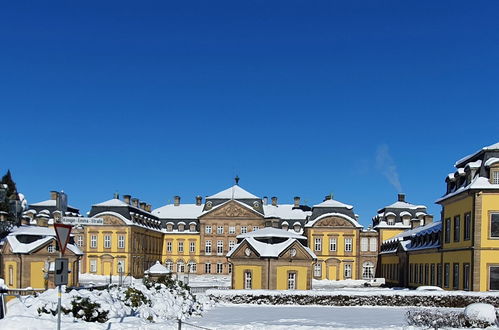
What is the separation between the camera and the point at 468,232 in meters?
30.7

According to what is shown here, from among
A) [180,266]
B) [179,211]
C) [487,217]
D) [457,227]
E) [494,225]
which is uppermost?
[487,217]

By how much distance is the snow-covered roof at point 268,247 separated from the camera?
35750mm

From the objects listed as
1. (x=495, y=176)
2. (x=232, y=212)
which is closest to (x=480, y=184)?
(x=495, y=176)

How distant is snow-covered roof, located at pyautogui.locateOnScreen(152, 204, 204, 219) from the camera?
71.4 m

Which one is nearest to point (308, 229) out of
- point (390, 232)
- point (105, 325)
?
point (390, 232)

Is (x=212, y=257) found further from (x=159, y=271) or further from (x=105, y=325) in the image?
(x=105, y=325)

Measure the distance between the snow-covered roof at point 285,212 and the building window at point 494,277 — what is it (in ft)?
126

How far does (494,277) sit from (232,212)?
4096 cm

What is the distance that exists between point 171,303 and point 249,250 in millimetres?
13618

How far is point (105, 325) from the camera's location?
14648 mm

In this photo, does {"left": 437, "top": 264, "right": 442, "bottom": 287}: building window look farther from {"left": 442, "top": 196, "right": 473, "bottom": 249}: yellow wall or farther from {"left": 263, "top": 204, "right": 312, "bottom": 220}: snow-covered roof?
{"left": 263, "top": 204, "right": 312, "bottom": 220}: snow-covered roof

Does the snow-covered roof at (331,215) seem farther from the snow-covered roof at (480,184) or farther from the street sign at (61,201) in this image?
the street sign at (61,201)

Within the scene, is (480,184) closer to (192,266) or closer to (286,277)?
(286,277)

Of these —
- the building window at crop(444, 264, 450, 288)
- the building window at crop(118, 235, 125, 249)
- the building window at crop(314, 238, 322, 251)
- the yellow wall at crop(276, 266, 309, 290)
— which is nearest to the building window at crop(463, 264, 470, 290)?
the building window at crop(444, 264, 450, 288)
